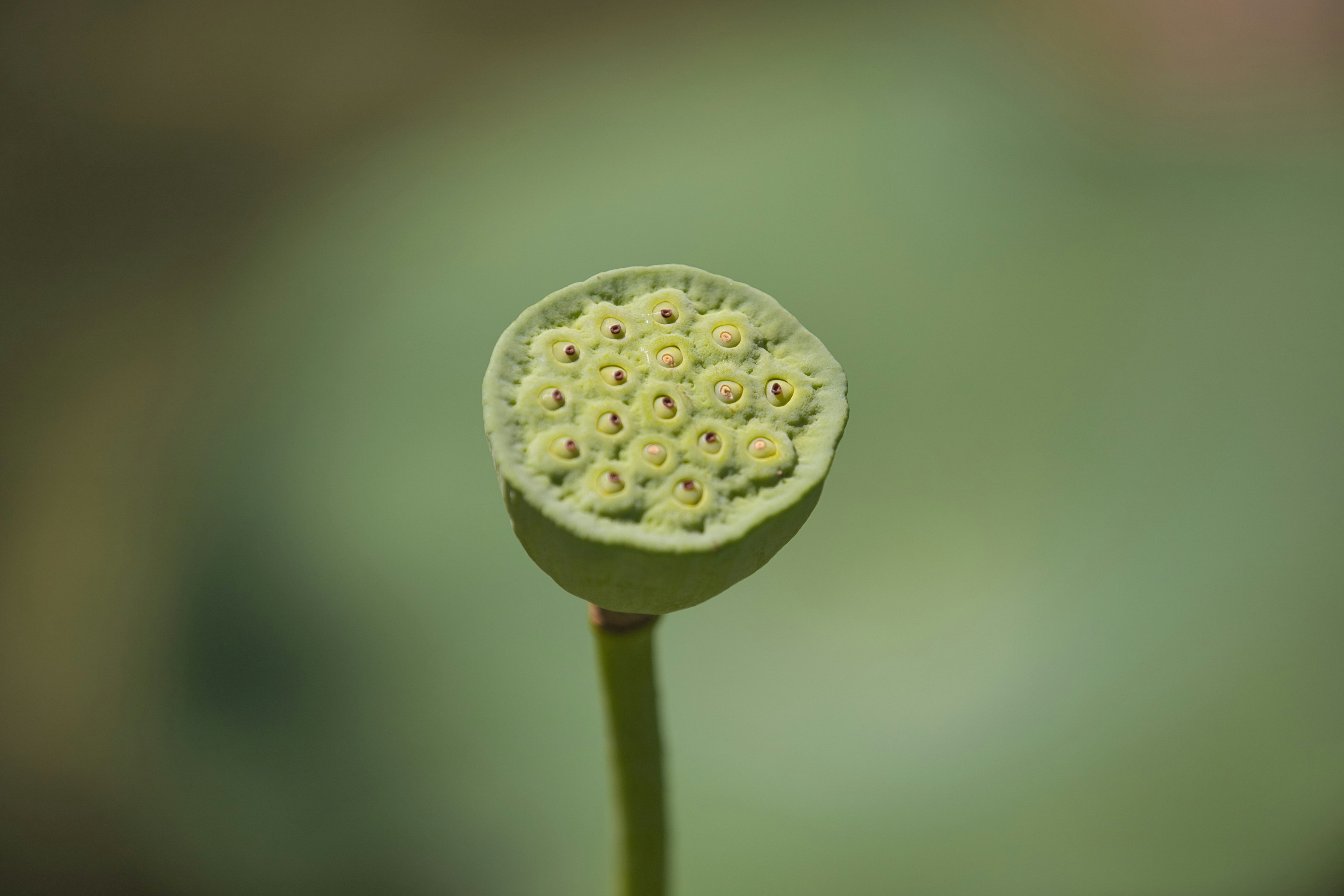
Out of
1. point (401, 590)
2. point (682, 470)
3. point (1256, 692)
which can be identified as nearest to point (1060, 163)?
point (1256, 692)

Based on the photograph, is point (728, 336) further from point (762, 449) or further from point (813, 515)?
point (813, 515)

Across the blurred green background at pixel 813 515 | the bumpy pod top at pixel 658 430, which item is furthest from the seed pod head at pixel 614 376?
the blurred green background at pixel 813 515

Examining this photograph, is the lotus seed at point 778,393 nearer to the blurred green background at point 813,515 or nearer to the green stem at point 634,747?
the green stem at point 634,747

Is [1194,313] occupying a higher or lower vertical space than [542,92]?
lower

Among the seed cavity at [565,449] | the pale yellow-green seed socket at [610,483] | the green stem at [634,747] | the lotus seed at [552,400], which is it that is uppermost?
the lotus seed at [552,400]

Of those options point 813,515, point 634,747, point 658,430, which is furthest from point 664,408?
point 813,515

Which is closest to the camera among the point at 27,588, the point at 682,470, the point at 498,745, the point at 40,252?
the point at 682,470

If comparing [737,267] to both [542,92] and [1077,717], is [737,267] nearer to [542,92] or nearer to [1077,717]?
[542,92]
